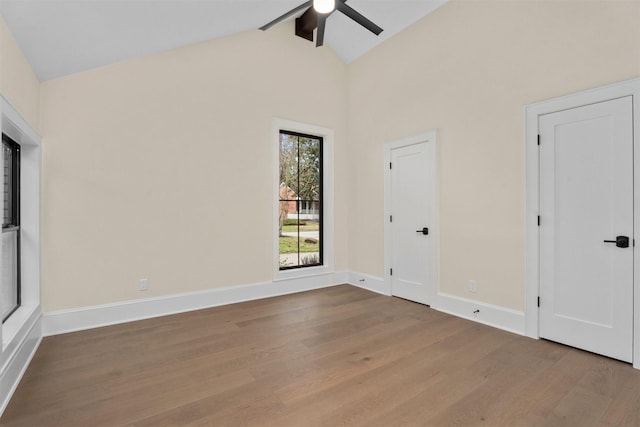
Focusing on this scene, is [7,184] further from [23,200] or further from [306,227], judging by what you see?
[306,227]

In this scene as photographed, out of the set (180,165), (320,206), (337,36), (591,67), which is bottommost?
→ (320,206)

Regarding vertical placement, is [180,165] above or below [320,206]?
above

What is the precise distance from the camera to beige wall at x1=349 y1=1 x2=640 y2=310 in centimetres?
266

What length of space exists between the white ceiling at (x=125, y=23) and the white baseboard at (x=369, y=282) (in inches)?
140

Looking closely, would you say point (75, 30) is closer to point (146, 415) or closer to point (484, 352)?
point (146, 415)

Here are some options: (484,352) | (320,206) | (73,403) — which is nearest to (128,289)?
(73,403)

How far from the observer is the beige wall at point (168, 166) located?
3.15m

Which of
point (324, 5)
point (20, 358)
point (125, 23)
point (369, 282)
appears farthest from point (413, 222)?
point (20, 358)

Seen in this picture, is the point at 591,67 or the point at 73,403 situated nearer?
the point at 73,403

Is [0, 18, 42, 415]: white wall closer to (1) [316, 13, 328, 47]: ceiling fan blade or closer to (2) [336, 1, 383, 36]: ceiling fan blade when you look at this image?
(1) [316, 13, 328, 47]: ceiling fan blade

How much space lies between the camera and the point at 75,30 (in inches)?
93.4

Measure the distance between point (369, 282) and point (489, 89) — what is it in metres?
2.97

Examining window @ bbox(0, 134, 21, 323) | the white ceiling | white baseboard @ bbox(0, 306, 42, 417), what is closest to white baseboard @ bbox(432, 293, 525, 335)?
the white ceiling

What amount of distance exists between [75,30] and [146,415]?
2754 millimetres
